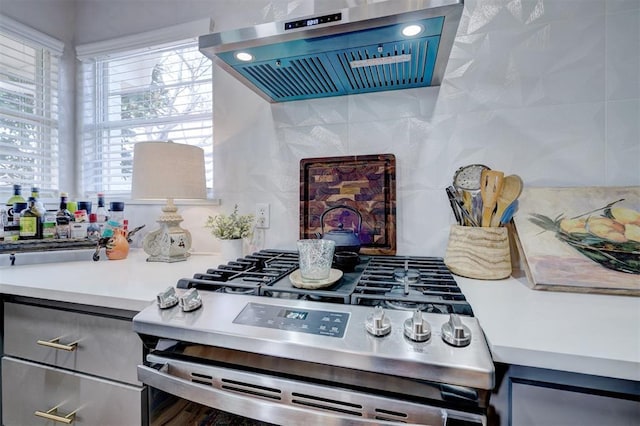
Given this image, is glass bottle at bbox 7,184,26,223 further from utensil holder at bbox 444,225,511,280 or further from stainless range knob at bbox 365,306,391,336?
utensil holder at bbox 444,225,511,280

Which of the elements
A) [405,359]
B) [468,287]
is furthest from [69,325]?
[468,287]

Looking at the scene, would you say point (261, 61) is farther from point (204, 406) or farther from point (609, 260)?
point (609, 260)

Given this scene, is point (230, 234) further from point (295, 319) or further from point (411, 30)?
point (411, 30)

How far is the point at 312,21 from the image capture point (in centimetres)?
87

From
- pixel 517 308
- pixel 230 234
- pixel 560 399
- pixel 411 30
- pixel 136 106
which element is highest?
pixel 136 106

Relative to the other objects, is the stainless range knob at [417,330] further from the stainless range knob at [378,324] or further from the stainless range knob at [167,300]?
the stainless range knob at [167,300]

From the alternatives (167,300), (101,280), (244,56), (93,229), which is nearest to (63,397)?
(101,280)

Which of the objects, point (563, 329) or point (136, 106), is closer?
point (563, 329)

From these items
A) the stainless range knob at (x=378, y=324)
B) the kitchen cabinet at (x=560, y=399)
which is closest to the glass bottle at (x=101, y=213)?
the stainless range knob at (x=378, y=324)

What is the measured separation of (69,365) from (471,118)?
1.61 m

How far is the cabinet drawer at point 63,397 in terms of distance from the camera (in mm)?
795

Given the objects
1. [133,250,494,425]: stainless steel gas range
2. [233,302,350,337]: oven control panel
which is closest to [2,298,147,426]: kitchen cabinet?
[133,250,494,425]: stainless steel gas range

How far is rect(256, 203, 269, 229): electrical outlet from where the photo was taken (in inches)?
56.7

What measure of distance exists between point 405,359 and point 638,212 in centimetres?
98
